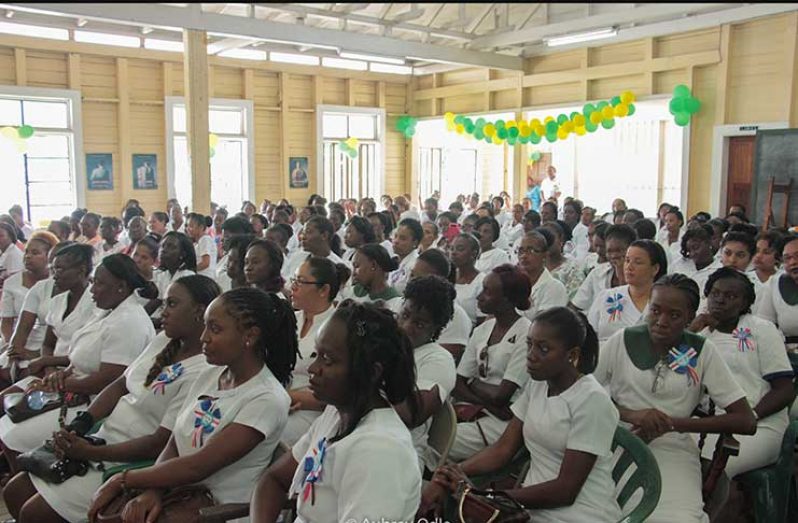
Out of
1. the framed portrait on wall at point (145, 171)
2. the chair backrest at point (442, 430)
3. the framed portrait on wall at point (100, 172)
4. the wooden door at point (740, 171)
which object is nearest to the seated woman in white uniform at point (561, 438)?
the chair backrest at point (442, 430)

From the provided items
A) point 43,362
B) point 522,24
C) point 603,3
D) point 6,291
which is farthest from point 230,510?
point 522,24

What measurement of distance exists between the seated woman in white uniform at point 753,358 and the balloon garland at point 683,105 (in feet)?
26.3

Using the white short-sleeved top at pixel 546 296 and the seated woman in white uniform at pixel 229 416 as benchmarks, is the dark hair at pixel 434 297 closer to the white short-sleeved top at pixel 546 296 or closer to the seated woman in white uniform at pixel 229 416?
the seated woman in white uniform at pixel 229 416

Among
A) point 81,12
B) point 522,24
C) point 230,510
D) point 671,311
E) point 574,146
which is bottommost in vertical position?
point 230,510

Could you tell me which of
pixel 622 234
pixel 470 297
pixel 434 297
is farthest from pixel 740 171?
pixel 434 297

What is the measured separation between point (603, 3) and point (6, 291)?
9715mm

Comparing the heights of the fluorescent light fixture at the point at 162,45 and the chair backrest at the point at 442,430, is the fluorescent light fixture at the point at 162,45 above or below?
above

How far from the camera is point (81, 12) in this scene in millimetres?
7719

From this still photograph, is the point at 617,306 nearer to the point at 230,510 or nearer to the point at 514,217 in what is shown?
the point at 230,510

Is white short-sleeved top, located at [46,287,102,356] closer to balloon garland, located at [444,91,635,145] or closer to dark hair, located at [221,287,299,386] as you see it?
dark hair, located at [221,287,299,386]

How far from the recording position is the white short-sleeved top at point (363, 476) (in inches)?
59.9

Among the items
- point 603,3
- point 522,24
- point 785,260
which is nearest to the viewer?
point 785,260

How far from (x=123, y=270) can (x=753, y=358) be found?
9.57ft

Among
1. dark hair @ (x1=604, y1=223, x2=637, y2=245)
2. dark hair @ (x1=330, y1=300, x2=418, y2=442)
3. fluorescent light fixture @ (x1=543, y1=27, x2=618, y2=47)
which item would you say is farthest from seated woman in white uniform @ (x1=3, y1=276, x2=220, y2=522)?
fluorescent light fixture @ (x1=543, y1=27, x2=618, y2=47)
